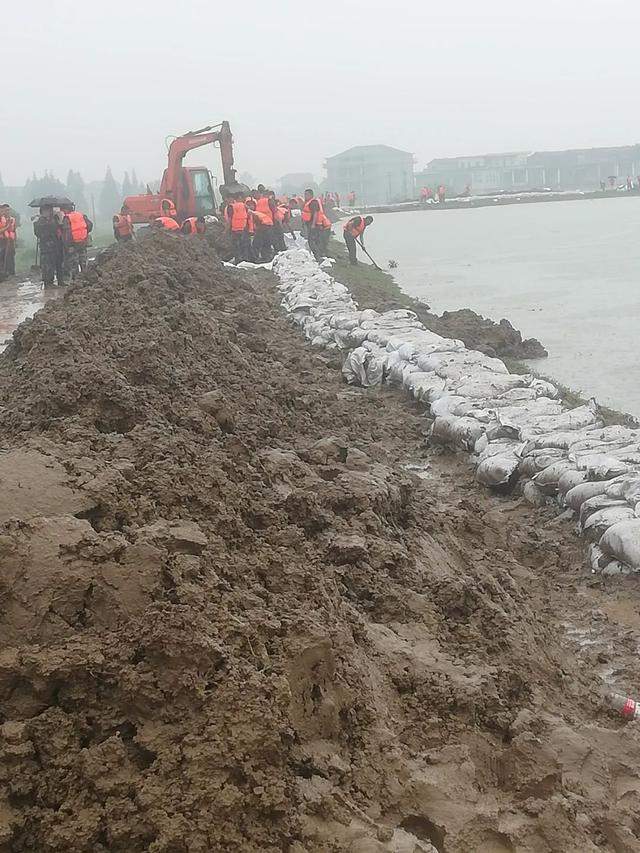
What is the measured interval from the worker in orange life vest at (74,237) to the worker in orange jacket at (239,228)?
255 centimetres

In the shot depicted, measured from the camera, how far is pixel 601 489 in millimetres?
4418

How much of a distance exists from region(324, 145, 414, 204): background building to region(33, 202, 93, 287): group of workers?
2107 inches

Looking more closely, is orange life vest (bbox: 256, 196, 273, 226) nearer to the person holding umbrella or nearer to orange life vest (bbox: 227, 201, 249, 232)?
orange life vest (bbox: 227, 201, 249, 232)

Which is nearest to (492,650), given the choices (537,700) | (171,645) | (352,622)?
(537,700)

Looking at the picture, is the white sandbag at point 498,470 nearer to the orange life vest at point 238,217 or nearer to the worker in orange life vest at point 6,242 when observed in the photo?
the orange life vest at point 238,217

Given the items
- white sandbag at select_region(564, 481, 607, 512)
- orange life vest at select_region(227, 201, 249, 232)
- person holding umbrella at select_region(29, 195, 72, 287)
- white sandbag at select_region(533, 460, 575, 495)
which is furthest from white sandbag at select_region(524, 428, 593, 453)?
orange life vest at select_region(227, 201, 249, 232)

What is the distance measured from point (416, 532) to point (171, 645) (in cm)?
189

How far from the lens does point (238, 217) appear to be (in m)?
15.4

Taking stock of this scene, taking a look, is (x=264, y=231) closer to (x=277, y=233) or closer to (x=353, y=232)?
(x=277, y=233)

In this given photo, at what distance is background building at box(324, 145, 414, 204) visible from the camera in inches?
2638

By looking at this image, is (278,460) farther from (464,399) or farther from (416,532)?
(464,399)

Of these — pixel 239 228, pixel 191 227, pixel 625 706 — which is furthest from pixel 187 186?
pixel 625 706

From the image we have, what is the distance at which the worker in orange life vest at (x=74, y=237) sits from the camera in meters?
13.7

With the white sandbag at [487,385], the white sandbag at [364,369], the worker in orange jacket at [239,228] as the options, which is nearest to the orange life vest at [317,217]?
the worker in orange jacket at [239,228]
